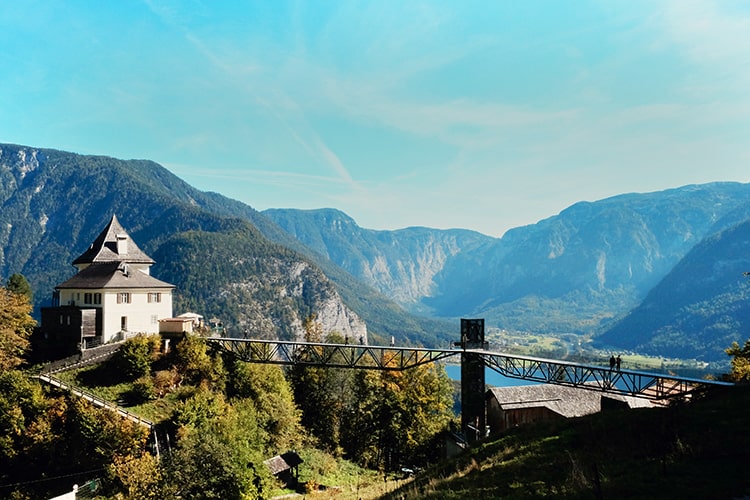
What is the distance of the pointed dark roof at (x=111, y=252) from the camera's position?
165 feet

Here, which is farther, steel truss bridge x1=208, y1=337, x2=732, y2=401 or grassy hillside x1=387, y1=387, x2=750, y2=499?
steel truss bridge x1=208, y1=337, x2=732, y2=401

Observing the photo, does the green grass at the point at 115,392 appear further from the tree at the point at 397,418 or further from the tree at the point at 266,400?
the tree at the point at 397,418

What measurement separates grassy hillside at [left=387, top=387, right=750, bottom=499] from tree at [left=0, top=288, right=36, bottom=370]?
119ft

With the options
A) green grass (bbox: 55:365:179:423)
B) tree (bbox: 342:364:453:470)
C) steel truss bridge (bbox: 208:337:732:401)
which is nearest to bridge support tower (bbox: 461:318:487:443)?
steel truss bridge (bbox: 208:337:732:401)

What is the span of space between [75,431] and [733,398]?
3784 cm

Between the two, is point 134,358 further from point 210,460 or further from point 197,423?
point 210,460

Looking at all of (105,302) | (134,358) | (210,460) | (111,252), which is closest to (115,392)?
(134,358)

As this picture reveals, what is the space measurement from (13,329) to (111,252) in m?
11.5

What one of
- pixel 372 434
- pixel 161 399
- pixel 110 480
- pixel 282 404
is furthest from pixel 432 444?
pixel 110 480

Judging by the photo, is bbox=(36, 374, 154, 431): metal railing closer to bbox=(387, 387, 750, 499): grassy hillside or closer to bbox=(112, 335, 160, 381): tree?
bbox=(112, 335, 160, 381): tree

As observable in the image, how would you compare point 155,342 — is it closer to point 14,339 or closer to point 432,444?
point 14,339

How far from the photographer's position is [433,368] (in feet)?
180

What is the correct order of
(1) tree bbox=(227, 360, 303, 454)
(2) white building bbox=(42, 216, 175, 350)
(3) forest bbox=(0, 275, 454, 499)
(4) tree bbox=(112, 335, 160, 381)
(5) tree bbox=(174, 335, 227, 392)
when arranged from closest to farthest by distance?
(3) forest bbox=(0, 275, 454, 499) → (4) tree bbox=(112, 335, 160, 381) → (5) tree bbox=(174, 335, 227, 392) → (2) white building bbox=(42, 216, 175, 350) → (1) tree bbox=(227, 360, 303, 454)

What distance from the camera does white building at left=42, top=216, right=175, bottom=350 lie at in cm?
4353
